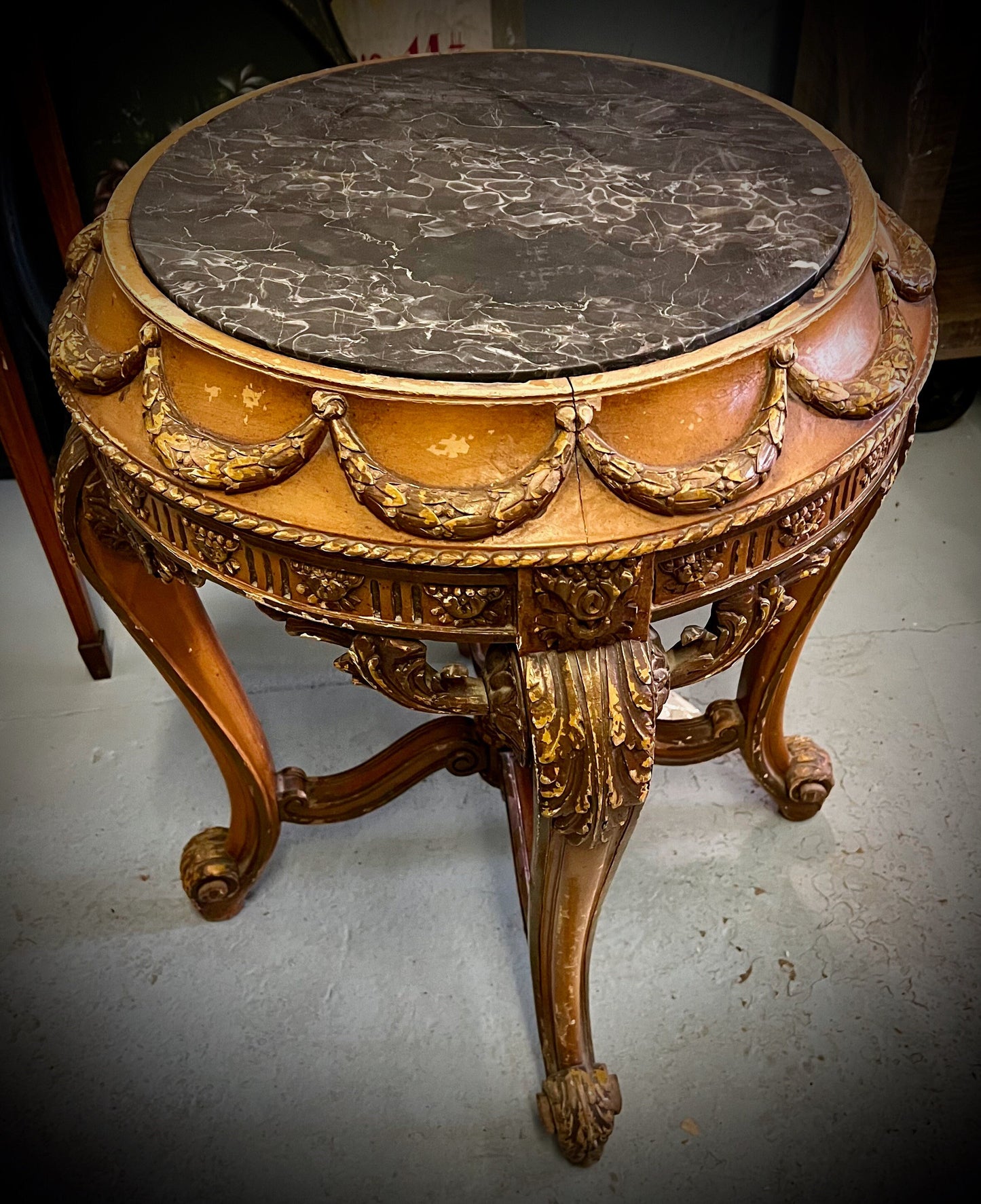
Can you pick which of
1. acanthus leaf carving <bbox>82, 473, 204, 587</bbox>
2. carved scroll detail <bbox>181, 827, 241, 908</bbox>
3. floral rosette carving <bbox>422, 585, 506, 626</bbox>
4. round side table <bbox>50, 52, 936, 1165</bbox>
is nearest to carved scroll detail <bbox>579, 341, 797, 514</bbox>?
round side table <bbox>50, 52, 936, 1165</bbox>

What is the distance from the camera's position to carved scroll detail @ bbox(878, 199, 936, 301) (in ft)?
3.63

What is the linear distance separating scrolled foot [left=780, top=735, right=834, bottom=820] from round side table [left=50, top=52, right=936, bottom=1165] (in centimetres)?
46

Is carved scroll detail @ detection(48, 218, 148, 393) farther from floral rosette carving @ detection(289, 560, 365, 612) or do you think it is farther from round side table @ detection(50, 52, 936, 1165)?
floral rosette carving @ detection(289, 560, 365, 612)

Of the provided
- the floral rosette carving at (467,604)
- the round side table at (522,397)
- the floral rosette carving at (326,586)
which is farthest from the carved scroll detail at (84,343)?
the floral rosette carving at (467,604)

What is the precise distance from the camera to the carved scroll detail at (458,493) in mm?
873

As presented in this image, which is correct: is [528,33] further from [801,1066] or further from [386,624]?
[801,1066]

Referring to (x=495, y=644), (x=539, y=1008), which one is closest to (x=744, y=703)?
(x=539, y=1008)

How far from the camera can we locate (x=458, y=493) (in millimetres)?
891

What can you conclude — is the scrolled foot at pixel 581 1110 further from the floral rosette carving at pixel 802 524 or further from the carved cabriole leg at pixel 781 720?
the floral rosette carving at pixel 802 524

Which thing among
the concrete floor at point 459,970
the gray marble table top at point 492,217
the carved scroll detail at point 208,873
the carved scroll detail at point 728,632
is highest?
the gray marble table top at point 492,217

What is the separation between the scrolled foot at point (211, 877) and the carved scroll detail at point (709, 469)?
0.91m

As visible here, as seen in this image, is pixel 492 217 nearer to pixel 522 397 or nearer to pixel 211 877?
pixel 522 397

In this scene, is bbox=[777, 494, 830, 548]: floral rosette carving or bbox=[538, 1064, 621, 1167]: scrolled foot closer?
bbox=[777, 494, 830, 548]: floral rosette carving

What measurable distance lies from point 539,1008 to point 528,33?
1.64 metres
